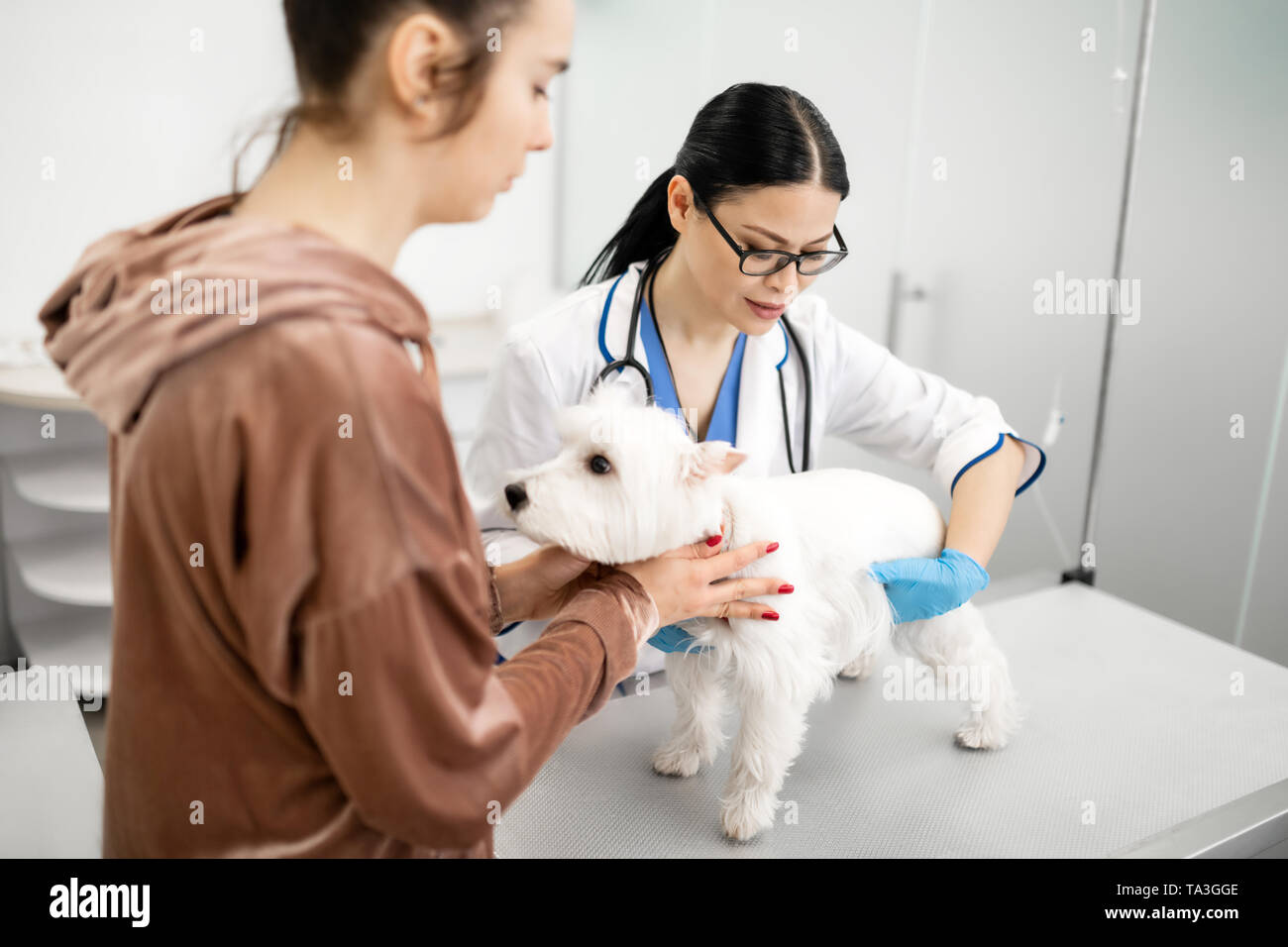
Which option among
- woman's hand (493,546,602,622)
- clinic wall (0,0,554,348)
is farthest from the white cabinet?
woman's hand (493,546,602,622)

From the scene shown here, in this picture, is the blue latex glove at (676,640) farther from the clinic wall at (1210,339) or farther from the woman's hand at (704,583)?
the clinic wall at (1210,339)

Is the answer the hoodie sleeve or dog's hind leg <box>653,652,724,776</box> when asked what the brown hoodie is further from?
dog's hind leg <box>653,652,724,776</box>

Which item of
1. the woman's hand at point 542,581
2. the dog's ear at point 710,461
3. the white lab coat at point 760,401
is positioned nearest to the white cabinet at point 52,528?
the white lab coat at point 760,401

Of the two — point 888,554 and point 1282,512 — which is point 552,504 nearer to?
point 888,554

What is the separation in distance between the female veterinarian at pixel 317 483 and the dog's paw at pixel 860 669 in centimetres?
91

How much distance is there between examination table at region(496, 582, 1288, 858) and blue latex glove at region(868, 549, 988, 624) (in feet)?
0.75

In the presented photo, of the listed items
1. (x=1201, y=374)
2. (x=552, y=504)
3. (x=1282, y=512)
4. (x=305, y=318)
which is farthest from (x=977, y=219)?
(x=305, y=318)

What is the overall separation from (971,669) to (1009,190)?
1.69 meters

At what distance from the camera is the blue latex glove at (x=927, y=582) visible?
125cm

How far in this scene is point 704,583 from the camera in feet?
3.47

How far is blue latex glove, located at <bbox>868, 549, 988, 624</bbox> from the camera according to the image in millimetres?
1252
